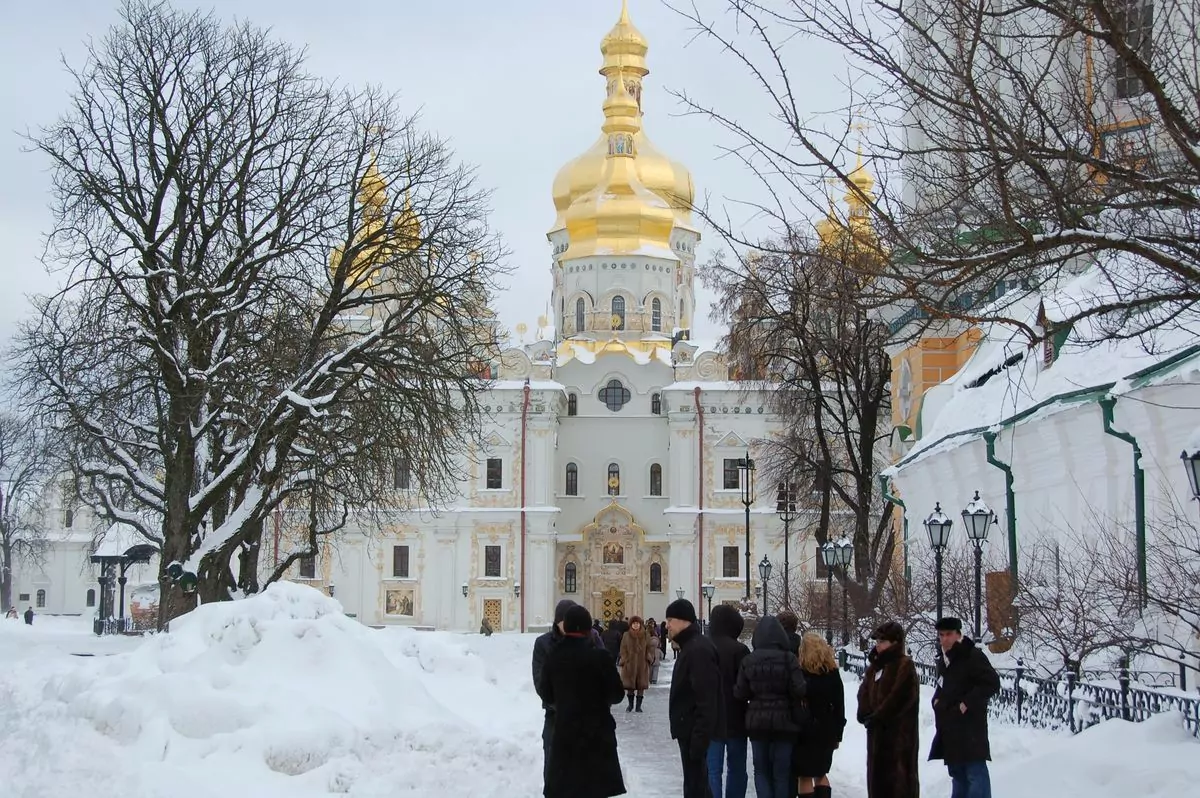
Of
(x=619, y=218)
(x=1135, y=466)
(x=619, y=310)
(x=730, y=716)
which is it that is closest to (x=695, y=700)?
(x=730, y=716)

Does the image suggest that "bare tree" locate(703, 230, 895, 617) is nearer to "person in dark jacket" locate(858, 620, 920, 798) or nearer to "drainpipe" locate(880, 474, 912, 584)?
"drainpipe" locate(880, 474, 912, 584)

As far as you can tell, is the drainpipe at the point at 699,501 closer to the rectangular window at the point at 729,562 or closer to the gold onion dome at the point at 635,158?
the rectangular window at the point at 729,562

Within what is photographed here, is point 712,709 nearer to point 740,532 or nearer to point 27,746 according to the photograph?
point 27,746

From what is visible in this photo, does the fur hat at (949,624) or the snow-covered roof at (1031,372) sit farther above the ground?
the snow-covered roof at (1031,372)

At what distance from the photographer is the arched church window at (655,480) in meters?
71.4

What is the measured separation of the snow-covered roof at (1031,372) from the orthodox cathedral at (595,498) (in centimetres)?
3805

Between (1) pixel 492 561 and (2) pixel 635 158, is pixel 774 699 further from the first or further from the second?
(2) pixel 635 158

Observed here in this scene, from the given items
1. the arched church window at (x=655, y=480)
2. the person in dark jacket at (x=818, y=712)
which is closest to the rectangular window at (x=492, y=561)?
the arched church window at (x=655, y=480)

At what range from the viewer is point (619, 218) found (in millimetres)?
75875

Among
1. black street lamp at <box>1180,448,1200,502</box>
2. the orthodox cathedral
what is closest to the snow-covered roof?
black street lamp at <box>1180,448,1200,502</box>

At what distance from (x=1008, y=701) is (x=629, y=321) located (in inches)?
2378

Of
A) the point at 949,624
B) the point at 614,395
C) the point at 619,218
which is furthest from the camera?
the point at 619,218

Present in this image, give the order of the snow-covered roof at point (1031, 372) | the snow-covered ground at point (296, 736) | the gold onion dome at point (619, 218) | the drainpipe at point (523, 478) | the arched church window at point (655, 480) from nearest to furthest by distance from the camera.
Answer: the snow-covered ground at point (296, 736) < the snow-covered roof at point (1031, 372) < the drainpipe at point (523, 478) < the arched church window at point (655, 480) < the gold onion dome at point (619, 218)

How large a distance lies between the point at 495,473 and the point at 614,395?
6.58 m
